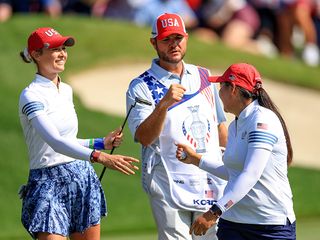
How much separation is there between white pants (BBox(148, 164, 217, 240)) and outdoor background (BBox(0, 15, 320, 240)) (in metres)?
3.82

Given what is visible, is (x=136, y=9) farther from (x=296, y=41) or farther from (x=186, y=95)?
(x=186, y=95)

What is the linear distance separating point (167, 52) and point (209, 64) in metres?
10.5

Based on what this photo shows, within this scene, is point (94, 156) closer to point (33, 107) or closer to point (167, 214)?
point (33, 107)

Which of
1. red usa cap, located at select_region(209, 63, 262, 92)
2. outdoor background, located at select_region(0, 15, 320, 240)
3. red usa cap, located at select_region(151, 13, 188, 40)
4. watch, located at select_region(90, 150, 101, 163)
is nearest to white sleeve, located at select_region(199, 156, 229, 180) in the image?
red usa cap, located at select_region(209, 63, 262, 92)

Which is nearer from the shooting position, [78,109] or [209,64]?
[78,109]

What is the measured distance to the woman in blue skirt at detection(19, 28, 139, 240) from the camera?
848 centimetres

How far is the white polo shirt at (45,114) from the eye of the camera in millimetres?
8500

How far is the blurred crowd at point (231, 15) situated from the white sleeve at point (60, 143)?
36.0 ft

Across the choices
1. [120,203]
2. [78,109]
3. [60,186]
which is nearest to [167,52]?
[60,186]

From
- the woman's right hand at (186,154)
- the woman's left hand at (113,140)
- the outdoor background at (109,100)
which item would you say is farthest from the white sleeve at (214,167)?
the outdoor background at (109,100)

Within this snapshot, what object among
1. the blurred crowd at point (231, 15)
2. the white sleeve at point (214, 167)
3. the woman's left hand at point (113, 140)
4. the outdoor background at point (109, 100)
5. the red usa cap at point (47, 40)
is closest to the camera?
the white sleeve at point (214, 167)

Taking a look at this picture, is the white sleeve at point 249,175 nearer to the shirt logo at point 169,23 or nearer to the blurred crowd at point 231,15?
the shirt logo at point 169,23

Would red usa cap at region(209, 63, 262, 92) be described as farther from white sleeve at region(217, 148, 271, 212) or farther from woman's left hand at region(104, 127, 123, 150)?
woman's left hand at region(104, 127, 123, 150)

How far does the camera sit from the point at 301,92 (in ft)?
64.5
